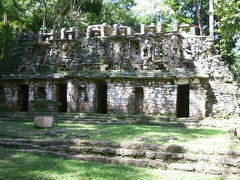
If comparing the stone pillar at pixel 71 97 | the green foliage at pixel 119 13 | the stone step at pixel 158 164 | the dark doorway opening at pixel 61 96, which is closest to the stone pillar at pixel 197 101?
the stone pillar at pixel 71 97

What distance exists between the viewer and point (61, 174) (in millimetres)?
6488

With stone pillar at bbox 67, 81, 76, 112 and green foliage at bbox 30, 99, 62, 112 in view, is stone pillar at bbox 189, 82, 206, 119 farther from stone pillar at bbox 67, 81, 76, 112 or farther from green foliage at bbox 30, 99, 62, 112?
green foliage at bbox 30, 99, 62, 112

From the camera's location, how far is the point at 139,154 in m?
8.10

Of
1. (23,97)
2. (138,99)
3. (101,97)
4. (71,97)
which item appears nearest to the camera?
(138,99)

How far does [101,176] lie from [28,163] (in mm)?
2302

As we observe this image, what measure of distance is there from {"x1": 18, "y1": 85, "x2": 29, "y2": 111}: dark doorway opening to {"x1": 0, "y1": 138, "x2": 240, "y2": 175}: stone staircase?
12.2 metres

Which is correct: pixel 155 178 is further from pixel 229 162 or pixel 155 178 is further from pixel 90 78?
pixel 90 78

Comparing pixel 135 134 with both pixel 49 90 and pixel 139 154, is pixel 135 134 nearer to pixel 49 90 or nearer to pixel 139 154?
pixel 139 154

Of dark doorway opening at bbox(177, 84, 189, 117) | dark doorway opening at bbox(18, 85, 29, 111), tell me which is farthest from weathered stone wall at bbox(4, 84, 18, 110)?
dark doorway opening at bbox(177, 84, 189, 117)

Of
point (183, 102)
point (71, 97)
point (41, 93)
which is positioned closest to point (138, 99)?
point (183, 102)

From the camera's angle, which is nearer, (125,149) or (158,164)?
(158,164)

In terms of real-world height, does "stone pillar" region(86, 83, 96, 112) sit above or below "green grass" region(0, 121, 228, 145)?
above

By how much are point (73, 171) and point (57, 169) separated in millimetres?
455

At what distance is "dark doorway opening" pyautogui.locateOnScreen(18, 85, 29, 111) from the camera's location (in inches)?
845
